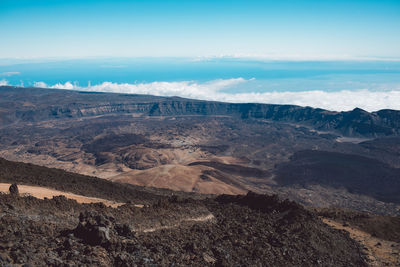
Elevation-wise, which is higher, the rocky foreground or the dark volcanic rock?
the dark volcanic rock

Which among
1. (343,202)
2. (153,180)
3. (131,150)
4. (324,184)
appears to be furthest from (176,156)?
(343,202)

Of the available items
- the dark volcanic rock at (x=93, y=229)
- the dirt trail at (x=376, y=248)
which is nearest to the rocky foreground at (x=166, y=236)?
the dark volcanic rock at (x=93, y=229)

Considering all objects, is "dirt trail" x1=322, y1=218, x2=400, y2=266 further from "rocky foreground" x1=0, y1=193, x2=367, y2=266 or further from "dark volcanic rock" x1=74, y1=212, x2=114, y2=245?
"dark volcanic rock" x1=74, y1=212, x2=114, y2=245

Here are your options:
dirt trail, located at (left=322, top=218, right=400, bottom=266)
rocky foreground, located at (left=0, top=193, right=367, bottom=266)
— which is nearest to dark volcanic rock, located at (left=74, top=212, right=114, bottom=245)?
rocky foreground, located at (left=0, top=193, right=367, bottom=266)

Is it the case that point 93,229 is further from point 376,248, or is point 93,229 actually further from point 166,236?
point 376,248

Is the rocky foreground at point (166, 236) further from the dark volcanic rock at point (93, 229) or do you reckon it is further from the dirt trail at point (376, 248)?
the dirt trail at point (376, 248)

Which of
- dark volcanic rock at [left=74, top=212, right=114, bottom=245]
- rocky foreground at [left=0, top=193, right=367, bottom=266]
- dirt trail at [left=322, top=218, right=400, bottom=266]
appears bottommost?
dirt trail at [left=322, top=218, right=400, bottom=266]

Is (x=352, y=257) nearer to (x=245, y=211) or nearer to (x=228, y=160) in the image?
(x=245, y=211)

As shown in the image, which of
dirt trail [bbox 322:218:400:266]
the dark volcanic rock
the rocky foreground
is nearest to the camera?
the rocky foreground
